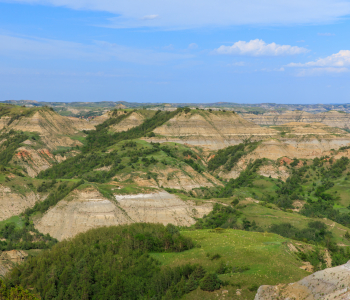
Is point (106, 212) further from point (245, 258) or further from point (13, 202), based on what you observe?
point (245, 258)

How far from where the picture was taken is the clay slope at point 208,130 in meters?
144

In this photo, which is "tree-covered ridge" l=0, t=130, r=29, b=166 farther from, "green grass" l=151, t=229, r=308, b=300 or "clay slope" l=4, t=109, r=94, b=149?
"green grass" l=151, t=229, r=308, b=300

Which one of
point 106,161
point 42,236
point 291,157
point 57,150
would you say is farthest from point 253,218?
point 57,150

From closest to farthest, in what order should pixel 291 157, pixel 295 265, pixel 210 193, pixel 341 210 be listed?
pixel 295 265 → pixel 341 210 → pixel 210 193 → pixel 291 157

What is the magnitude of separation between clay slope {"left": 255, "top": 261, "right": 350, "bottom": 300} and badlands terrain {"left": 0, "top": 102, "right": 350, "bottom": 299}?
0.10 metres

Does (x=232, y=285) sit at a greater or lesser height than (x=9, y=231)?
greater

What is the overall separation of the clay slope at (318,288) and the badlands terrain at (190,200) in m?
0.10

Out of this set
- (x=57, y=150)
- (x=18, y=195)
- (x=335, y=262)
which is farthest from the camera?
(x=57, y=150)

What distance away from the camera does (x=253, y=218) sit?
68.2 meters

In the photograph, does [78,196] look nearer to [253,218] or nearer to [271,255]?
[253,218]

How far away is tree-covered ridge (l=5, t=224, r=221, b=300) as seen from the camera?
1394 inches

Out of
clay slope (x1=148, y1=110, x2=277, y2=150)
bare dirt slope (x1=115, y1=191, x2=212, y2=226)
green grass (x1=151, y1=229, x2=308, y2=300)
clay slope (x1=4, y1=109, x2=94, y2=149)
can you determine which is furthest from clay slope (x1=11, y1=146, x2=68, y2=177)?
green grass (x1=151, y1=229, x2=308, y2=300)

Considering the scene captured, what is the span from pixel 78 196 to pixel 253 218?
103ft

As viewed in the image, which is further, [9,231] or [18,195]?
[18,195]
